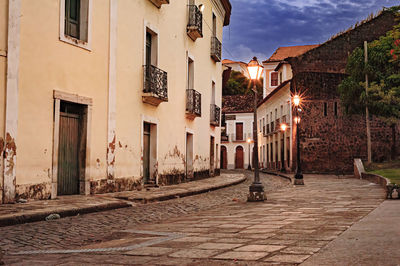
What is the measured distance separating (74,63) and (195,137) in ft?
32.9

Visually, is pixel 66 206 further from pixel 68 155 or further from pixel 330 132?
pixel 330 132

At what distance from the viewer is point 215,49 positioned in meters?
22.8

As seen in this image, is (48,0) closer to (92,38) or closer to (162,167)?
(92,38)

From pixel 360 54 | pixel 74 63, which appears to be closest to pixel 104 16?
pixel 74 63

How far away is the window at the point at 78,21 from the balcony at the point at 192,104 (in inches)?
302

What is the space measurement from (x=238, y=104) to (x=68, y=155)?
156 feet

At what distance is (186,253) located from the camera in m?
4.58

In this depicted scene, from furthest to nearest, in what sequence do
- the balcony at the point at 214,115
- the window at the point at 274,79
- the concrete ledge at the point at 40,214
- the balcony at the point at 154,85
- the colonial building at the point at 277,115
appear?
the window at the point at 274,79, the colonial building at the point at 277,115, the balcony at the point at 214,115, the balcony at the point at 154,85, the concrete ledge at the point at 40,214

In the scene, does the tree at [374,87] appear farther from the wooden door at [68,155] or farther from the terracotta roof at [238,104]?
the terracotta roof at [238,104]

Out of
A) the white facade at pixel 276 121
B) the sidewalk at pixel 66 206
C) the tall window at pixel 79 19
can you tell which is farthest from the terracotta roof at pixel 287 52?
the sidewalk at pixel 66 206

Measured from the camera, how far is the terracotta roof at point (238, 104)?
2216 inches

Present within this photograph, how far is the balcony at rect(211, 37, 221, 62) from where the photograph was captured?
22.6 metres

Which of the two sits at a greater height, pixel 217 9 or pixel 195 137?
pixel 217 9

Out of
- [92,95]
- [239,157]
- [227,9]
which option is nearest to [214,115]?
[227,9]
